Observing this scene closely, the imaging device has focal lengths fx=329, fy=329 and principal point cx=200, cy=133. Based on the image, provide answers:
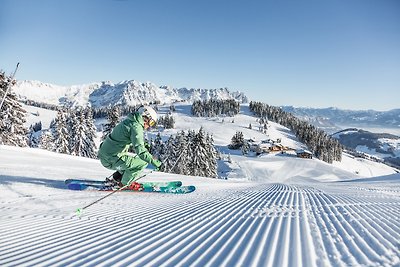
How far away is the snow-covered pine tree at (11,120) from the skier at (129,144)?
97.0 feet

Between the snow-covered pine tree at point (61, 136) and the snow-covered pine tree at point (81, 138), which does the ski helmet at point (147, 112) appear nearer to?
the snow-covered pine tree at point (61, 136)

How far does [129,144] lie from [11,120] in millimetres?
31428

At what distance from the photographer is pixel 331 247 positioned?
3846 mm

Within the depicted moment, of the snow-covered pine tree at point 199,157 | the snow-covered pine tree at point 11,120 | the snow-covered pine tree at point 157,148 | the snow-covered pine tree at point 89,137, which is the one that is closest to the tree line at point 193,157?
the snow-covered pine tree at point 199,157

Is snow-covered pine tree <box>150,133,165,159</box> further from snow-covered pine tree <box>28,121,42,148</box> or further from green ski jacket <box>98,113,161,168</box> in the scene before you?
green ski jacket <box>98,113,161,168</box>

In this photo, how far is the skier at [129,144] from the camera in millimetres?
8258

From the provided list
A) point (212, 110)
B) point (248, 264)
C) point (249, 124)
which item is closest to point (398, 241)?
point (248, 264)

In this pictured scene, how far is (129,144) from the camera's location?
928 cm

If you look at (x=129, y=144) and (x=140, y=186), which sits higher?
(x=129, y=144)

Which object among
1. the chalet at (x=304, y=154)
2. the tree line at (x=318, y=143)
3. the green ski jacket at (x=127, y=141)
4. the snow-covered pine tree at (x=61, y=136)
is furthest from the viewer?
the tree line at (x=318, y=143)

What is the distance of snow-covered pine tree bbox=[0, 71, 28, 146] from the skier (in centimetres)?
2958

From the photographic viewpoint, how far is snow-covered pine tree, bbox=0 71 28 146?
3394 centimetres

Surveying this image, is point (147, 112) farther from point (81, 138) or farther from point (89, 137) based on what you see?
point (89, 137)

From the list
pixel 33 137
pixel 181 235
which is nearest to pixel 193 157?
pixel 181 235
